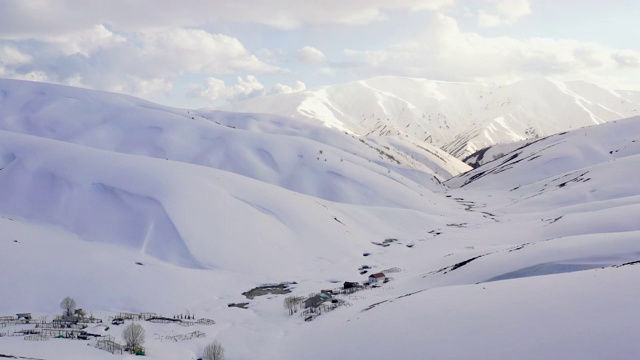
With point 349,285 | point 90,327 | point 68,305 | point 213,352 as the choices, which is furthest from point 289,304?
point 68,305

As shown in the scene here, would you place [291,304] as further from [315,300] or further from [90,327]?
[90,327]

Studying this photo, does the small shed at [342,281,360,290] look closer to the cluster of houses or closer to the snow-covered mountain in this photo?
the cluster of houses

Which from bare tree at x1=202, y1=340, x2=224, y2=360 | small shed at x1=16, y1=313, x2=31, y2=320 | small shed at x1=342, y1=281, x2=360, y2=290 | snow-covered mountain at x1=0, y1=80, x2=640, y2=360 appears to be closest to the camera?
snow-covered mountain at x1=0, y1=80, x2=640, y2=360

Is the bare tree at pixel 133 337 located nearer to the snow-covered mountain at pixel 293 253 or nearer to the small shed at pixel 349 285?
the snow-covered mountain at pixel 293 253

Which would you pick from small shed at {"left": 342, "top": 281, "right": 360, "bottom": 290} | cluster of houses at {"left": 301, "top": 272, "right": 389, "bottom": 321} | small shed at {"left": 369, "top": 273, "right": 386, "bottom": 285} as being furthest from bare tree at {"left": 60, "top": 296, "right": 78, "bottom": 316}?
small shed at {"left": 369, "top": 273, "right": 386, "bottom": 285}

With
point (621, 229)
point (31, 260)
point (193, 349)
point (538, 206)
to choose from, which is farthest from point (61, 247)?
point (538, 206)
